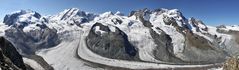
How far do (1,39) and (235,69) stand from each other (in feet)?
216

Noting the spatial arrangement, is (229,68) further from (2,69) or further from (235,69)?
(2,69)

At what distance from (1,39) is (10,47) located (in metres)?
19.3

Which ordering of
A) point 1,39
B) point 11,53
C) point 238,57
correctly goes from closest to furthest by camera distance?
1. point 238,57
2. point 1,39
3. point 11,53

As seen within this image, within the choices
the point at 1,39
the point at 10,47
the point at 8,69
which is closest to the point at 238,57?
the point at 8,69

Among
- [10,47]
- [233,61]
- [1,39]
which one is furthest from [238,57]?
[10,47]

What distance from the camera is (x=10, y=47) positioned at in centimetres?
13688

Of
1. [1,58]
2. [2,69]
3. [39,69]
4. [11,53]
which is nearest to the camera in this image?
[2,69]

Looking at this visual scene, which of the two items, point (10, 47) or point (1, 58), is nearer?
point (1, 58)

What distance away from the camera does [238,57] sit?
82.7 m

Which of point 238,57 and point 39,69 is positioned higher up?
point 39,69

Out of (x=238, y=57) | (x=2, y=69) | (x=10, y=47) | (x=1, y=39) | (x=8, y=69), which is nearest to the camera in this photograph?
(x=2, y=69)

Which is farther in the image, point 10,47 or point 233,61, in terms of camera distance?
point 10,47

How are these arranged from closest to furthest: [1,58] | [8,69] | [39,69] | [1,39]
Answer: [8,69]
[1,58]
[1,39]
[39,69]

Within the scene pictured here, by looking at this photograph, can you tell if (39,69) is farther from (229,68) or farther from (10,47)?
(229,68)
